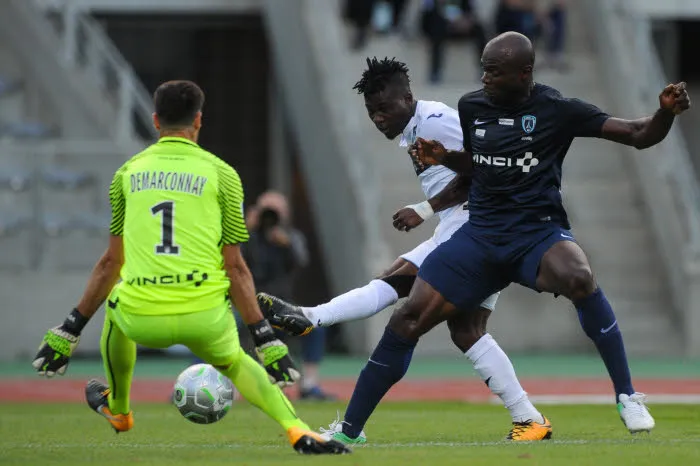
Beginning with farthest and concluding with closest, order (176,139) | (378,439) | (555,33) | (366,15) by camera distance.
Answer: (555,33)
(366,15)
(378,439)
(176,139)

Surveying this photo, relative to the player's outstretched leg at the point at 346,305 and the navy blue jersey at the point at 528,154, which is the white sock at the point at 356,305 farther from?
the navy blue jersey at the point at 528,154

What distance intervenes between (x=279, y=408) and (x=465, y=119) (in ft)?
7.49

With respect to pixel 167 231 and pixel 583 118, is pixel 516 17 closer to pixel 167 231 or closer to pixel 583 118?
pixel 583 118

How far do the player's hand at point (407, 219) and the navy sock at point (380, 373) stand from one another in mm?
654

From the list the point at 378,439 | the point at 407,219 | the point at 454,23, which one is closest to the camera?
the point at 407,219

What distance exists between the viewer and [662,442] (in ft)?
Answer: 31.5

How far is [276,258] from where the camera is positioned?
16297mm

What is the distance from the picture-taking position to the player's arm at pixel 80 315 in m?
9.07

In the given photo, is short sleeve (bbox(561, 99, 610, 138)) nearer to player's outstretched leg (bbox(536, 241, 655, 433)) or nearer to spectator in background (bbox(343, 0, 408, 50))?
player's outstretched leg (bbox(536, 241, 655, 433))

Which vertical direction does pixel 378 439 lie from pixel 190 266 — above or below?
below

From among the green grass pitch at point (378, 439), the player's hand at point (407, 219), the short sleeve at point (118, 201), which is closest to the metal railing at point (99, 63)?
the green grass pitch at point (378, 439)

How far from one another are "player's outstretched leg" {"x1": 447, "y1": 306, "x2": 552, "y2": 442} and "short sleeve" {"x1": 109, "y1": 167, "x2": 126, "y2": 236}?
2207 mm

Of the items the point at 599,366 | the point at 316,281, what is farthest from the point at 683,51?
the point at 599,366

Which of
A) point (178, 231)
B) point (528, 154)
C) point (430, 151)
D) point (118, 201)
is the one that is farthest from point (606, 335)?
point (118, 201)
